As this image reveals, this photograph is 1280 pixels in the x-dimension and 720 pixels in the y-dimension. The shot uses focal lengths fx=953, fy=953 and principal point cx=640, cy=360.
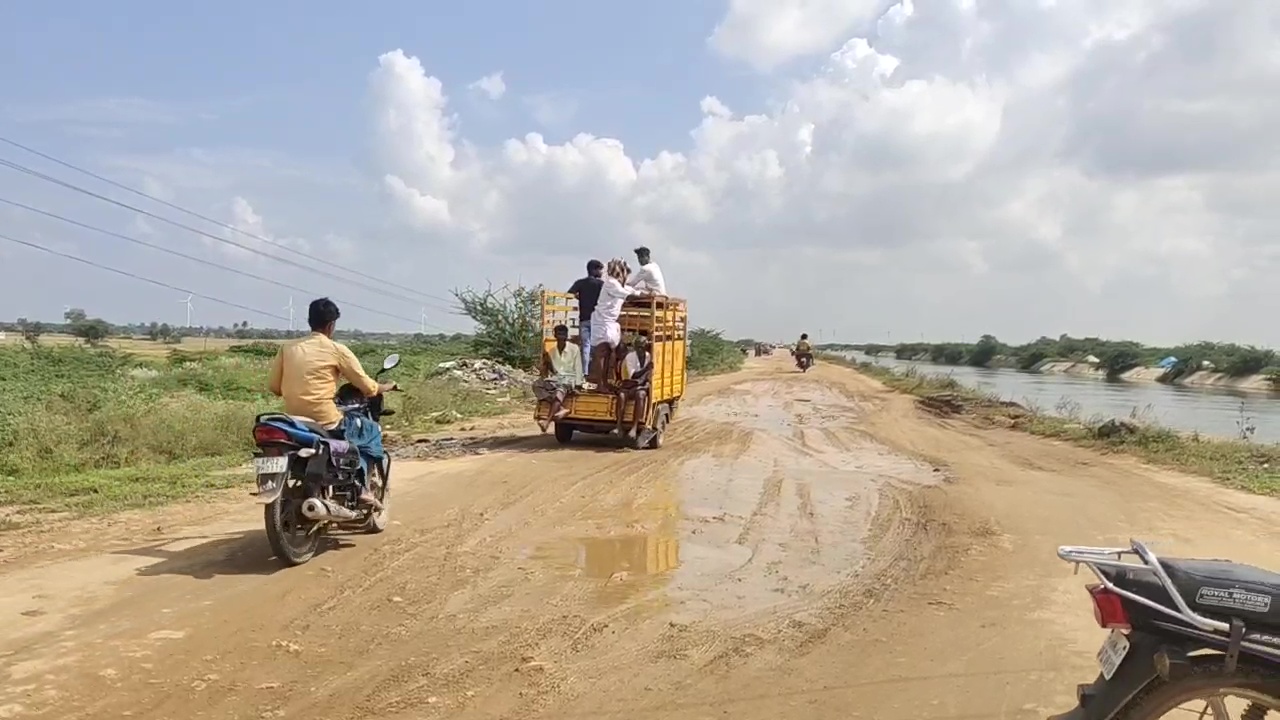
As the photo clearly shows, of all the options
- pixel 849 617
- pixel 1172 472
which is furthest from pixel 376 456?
pixel 1172 472

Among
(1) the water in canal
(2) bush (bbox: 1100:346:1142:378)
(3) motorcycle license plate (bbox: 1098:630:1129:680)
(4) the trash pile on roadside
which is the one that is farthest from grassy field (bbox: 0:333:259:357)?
(2) bush (bbox: 1100:346:1142:378)

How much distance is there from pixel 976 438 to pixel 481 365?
14.6 m

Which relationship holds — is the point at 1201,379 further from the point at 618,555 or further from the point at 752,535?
the point at 618,555

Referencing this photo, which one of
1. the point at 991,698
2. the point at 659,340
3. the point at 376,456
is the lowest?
the point at 991,698

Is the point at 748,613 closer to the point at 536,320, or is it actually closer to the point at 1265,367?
the point at 536,320

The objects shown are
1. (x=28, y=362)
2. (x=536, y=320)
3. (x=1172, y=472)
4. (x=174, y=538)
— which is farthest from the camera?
(x=536, y=320)

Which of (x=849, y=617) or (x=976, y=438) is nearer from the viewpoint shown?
(x=849, y=617)

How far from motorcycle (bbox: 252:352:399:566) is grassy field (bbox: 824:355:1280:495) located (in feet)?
30.7

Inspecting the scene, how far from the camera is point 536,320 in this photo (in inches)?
1144

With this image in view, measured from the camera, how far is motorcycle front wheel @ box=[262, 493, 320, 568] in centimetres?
642

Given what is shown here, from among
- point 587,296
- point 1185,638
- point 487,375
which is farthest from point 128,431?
point 487,375

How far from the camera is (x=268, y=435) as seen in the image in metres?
6.50

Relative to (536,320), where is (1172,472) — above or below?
below

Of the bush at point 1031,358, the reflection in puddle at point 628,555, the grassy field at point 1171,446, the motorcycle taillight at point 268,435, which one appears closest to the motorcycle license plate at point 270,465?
the motorcycle taillight at point 268,435
